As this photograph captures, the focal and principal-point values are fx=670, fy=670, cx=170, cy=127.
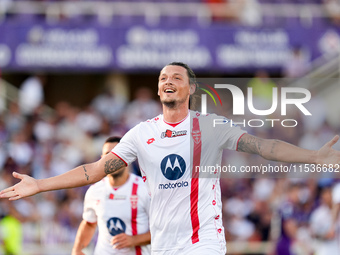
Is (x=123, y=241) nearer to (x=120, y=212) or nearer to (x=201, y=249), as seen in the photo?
(x=120, y=212)

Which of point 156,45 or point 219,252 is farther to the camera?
point 156,45

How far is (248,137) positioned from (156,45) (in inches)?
507

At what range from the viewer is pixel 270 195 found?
14.7m

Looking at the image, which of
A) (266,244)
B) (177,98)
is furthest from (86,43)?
(177,98)

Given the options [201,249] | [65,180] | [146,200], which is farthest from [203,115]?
[146,200]

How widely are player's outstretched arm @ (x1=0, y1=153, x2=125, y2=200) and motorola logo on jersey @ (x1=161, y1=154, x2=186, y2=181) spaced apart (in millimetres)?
410

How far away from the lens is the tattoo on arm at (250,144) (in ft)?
19.3

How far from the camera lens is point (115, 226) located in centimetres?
765

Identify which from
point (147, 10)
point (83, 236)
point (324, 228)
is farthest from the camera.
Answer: point (147, 10)

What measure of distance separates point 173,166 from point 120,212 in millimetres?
1726

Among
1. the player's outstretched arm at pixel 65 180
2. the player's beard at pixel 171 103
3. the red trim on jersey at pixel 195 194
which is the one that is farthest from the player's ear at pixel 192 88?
the player's outstretched arm at pixel 65 180

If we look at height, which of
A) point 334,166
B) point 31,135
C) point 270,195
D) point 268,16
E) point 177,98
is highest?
point 268,16

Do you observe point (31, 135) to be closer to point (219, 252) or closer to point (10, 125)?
point (10, 125)

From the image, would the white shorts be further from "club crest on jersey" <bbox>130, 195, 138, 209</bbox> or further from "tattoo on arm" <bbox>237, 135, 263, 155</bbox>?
"club crest on jersey" <bbox>130, 195, 138, 209</bbox>
